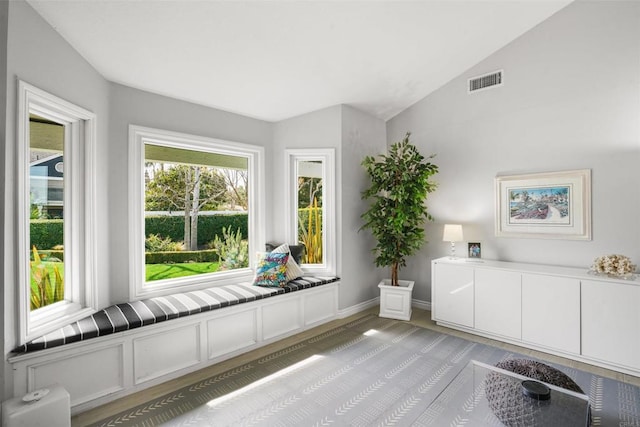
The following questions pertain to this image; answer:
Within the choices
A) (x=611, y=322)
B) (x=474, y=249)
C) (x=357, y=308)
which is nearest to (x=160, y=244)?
(x=357, y=308)

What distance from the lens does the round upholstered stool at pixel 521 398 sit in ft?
5.25

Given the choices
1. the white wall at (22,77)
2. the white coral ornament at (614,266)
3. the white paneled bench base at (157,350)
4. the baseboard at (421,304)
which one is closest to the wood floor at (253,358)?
the white paneled bench base at (157,350)

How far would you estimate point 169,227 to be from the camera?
3322mm

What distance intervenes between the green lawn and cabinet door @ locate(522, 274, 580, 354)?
3304 millimetres

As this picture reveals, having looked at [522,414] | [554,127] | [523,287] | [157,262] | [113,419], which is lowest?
[113,419]

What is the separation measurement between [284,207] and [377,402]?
2.46m

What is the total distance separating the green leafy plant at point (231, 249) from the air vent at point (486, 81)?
3.38m

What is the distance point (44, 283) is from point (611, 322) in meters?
4.50

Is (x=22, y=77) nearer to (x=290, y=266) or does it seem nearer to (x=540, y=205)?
(x=290, y=266)

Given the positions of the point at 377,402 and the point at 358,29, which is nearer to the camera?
the point at 377,402

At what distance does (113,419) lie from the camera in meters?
2.08

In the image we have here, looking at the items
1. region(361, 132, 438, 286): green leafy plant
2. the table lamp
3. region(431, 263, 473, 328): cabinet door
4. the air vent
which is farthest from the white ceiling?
region(431, 263, 473, 328): cabinet door

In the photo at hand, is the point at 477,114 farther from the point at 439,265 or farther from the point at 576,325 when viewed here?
the point at 576,325

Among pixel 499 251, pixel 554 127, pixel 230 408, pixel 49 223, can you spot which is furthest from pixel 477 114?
pixel 49 223
